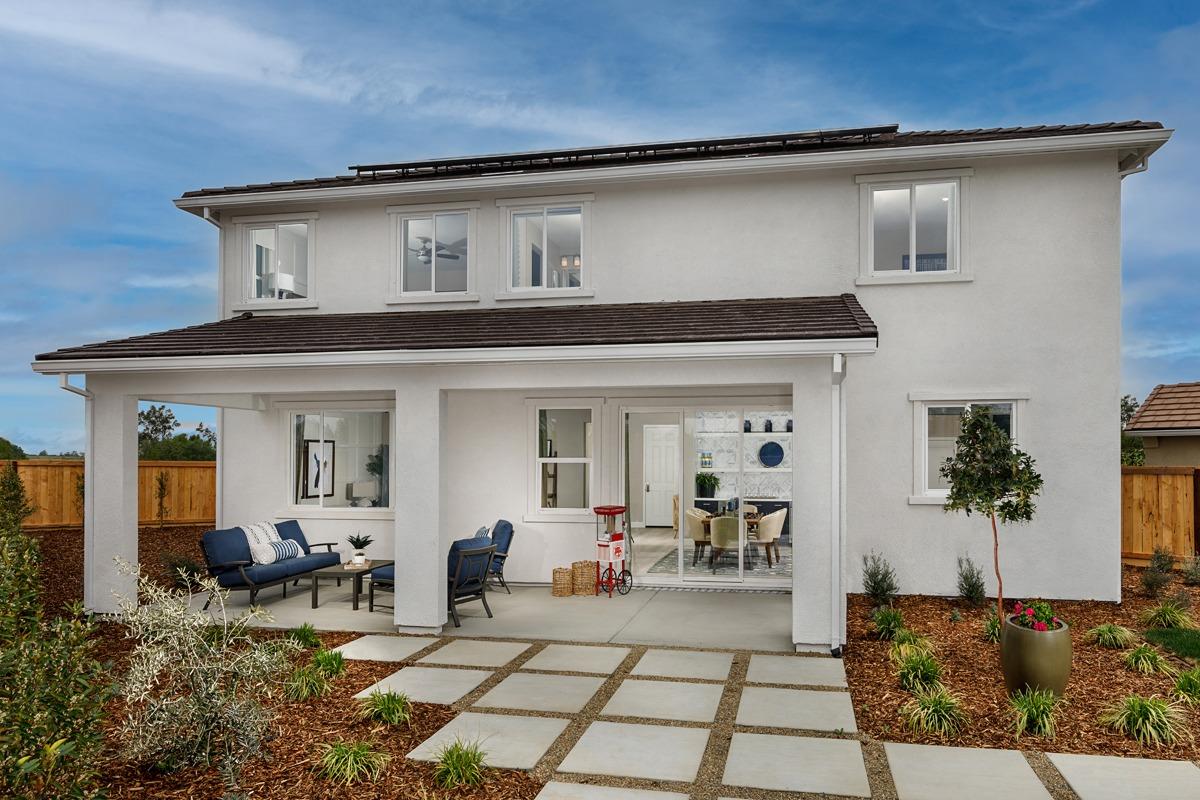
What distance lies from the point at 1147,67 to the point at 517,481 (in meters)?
28.5

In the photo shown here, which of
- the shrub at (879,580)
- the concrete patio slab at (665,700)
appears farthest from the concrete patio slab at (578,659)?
the shrub at (879,580)

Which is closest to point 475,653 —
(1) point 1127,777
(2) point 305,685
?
(2) point 305,685

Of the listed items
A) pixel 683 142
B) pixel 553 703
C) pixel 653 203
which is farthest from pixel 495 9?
pixel 553 703

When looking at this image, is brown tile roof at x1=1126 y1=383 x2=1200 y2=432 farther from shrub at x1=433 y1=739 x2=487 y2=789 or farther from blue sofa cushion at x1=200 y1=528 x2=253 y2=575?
blue sofa cushion at x1=200 y1=528 x2=253 y2=575

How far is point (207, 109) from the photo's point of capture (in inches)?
854

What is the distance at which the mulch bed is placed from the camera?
5762 millimetres

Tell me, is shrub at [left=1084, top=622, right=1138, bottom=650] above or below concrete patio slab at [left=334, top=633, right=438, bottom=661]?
above

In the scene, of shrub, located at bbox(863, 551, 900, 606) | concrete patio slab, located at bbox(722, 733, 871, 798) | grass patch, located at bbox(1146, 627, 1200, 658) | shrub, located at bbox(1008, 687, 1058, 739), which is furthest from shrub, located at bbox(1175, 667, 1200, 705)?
shrub, located at bbox(863, 551, 900, 606)

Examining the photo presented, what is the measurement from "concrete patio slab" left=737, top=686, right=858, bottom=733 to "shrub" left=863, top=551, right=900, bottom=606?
12.4 feet

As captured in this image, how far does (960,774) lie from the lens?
5.18 meters

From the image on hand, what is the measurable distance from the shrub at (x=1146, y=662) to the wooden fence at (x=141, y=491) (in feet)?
53.7

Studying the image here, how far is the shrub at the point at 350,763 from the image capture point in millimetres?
5008

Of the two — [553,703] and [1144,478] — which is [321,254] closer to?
[553,703]

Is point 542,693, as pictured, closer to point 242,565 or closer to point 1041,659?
point 1041,659
